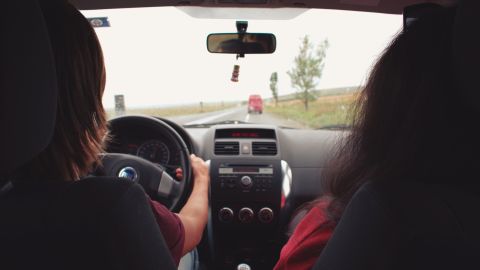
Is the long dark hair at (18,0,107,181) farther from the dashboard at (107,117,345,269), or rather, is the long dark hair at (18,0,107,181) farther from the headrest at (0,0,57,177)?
the dashboard at (107,117,345,269)

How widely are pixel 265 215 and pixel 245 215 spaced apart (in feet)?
0.60

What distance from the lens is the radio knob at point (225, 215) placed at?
157 inches

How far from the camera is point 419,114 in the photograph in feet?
4.27

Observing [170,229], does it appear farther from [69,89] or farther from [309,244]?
[69,89]

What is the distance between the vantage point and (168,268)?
1459 millimetres

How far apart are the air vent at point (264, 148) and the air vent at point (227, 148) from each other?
0.16 metres

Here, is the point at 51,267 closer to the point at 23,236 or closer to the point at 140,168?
the point at 23,236

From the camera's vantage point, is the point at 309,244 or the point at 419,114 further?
the point at 309,244

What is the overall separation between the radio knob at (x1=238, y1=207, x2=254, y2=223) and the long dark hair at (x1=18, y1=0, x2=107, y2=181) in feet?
8.10

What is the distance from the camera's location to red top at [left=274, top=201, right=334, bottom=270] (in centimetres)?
157

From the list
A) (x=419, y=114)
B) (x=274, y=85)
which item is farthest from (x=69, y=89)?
(x=274, y=85)

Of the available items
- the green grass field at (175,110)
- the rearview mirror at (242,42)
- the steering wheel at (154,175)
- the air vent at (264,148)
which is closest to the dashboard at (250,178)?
the air vent at (264,148)

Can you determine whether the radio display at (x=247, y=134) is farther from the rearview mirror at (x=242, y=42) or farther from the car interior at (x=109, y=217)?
the car interior at (x=109, y=217)

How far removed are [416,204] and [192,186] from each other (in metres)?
2.23
